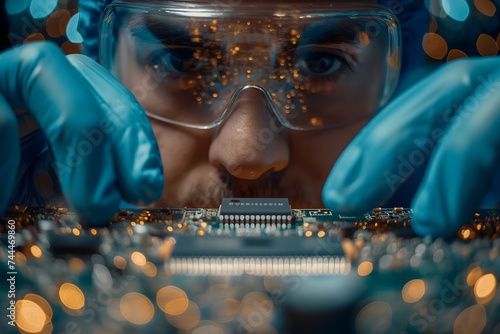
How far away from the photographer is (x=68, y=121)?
20.5 inches

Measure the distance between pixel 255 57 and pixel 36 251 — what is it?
14.1 inches

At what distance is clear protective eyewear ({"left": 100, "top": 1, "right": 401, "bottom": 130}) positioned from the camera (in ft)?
2.28

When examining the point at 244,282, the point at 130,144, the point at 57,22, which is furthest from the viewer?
the point at 57,22

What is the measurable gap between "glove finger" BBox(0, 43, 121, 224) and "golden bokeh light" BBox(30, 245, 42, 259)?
0.20 feet

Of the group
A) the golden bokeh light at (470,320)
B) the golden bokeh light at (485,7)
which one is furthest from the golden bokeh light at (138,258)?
the golden bokeh light at (485,7)

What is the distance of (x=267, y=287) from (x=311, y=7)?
1.23 feet

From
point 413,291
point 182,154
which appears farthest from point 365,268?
point 182,154

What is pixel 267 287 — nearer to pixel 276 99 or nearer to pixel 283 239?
pixel 283 239

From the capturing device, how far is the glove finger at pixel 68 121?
1.73 feet

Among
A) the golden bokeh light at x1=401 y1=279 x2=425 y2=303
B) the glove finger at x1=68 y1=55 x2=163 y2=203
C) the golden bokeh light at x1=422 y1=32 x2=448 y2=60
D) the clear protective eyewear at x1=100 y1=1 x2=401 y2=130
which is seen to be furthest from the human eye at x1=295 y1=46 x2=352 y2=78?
the golden bokeh light at x1=401 y1=279 x2=425 y2=303

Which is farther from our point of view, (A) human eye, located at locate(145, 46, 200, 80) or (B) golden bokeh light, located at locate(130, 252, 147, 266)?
(A) human eye, located at locate(145, 46, 200, 80)

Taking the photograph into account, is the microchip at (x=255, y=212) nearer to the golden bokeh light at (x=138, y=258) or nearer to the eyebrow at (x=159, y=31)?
the golden bokeh light at (x=138, y=258)

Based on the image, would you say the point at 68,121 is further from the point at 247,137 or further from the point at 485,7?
the point at 485,7

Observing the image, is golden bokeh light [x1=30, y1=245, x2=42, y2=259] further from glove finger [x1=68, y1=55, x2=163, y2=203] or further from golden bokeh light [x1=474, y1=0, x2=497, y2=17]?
golden bokeh light [x1=474, y1=0, x2=497, y2=17]
